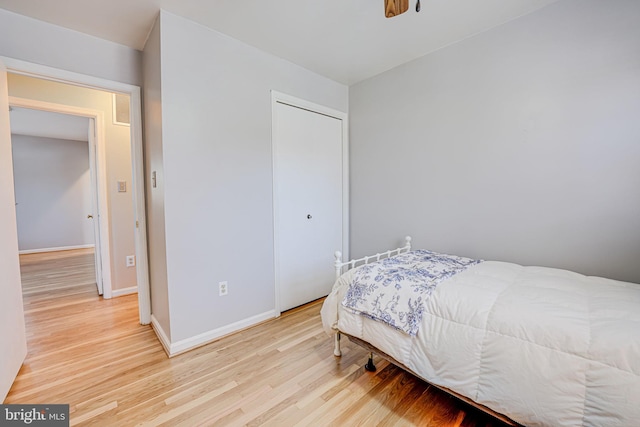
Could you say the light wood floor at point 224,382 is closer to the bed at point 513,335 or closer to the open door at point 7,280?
the open door at point 7,280

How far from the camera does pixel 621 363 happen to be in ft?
2.87

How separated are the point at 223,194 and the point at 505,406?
2.06m

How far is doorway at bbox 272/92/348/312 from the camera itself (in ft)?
8.29

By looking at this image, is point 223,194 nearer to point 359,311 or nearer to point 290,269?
point 290,269

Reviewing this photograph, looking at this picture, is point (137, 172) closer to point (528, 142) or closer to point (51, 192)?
point (528, 142)

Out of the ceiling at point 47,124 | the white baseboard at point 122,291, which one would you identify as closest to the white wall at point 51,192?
the ceiling at point 47,124

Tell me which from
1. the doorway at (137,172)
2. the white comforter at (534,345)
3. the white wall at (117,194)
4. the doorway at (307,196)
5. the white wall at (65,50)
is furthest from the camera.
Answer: the white wall at (117,194)

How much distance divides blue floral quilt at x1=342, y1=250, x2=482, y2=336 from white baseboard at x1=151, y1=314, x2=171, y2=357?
135 cm

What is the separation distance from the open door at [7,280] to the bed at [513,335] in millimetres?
1907

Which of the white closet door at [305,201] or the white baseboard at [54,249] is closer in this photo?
the white closet door at [305,201]

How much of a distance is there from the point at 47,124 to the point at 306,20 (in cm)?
516

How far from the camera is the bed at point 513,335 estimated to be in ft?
2.97

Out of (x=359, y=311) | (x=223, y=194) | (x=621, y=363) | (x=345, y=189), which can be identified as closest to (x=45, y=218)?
(x=223, y=194)

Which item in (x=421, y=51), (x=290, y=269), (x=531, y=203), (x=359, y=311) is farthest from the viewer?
(x=290, y=269)
